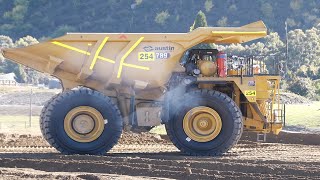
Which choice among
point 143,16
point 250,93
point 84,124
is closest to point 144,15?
point 143,16

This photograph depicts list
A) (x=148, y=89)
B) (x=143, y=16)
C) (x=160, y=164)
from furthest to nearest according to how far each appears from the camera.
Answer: (x=143, y=16) → (x=148, y=89) → (x=160, y=164)

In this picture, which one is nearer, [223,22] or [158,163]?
[158,163]

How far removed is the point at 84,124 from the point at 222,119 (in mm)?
2841

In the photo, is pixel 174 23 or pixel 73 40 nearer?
pixel 73 40

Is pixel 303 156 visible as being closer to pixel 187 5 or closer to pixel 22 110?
pixel 22 110

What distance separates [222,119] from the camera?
17.7 meters

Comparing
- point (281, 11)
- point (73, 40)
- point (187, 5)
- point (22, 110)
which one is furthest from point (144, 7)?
point (73, 40)

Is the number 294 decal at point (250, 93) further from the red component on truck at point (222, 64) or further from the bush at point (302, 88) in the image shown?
the bush at point (302, 88)

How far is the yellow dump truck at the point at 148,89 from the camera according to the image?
57.6 ft

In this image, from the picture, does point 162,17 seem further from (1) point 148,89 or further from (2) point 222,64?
(2) point 222,64

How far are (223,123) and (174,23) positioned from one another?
Result: 73.5 meters

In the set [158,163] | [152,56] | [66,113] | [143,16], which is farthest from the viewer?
[143,16]

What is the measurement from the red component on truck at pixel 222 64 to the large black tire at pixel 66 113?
7.54 feet

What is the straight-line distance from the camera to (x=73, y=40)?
1778 centimetres
